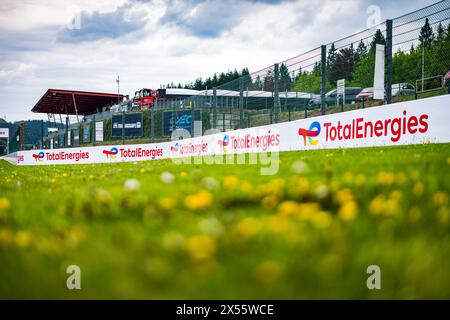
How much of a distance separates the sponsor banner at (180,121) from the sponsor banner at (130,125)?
6442 millimetres

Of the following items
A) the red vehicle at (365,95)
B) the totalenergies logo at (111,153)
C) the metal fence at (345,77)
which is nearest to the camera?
the metal fence at (345,77)

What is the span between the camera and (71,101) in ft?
217

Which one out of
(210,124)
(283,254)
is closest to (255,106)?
(210,124)

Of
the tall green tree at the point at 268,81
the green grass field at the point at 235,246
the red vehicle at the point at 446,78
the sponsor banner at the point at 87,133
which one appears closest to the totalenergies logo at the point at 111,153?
the sponsor banner at the point at 87,133

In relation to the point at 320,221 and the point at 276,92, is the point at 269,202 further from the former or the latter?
the point at 276,92

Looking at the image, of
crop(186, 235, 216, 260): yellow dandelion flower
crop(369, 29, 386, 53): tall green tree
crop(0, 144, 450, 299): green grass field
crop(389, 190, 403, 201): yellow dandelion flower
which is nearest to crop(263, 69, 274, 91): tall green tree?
crop(369, 29, 386, 53): tall green tree

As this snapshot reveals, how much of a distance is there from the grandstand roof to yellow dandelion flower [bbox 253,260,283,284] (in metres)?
59.5

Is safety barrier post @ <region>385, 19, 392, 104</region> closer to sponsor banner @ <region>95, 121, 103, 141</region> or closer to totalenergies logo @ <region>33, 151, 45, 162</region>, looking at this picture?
sponsor banner @ <region>95, 121, 103, 141</region>

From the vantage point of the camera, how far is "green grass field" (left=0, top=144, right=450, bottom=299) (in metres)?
2.20

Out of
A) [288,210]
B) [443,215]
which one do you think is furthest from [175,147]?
[443,215]

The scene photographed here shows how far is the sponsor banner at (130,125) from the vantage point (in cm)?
3984

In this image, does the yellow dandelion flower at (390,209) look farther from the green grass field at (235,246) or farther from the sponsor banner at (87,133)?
the sponsor banner at (87,133)

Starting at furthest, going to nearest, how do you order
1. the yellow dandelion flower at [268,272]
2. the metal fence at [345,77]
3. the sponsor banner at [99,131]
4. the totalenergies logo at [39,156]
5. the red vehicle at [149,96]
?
1. the red vehicle at [149,96]
2. the sponsor banner at [99,131]
3. the totalenergies logo at [39,156]
4. the metal fence at [345,77]
5. the yellow dandelion flower at [268,272]
